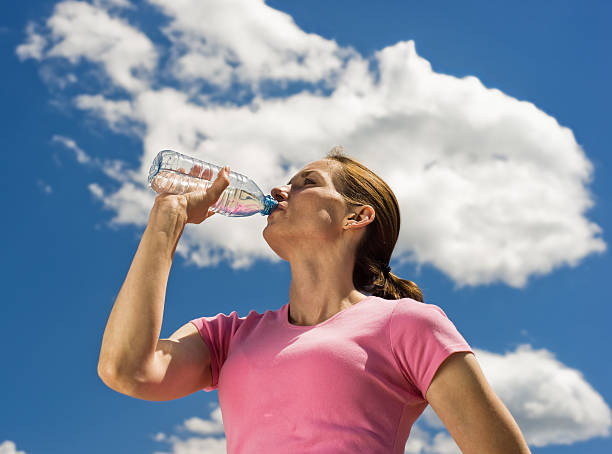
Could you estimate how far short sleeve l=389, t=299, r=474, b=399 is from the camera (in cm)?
256

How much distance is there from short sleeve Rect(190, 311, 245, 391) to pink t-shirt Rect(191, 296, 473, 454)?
0.31m

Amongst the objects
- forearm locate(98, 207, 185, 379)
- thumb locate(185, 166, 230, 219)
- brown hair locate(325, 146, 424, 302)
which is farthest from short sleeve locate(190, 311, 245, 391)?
brown hair locate(325, 146, 424, 302)

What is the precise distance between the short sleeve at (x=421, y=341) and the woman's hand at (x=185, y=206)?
1099 mm

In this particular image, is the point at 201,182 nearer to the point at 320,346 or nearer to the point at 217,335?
the point at 217,335

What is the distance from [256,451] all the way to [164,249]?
98cm

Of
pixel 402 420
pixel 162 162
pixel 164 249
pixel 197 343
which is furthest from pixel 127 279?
pixel 402 420

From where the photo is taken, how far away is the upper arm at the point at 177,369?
2.92m

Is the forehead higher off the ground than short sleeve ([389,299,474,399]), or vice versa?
the forehead

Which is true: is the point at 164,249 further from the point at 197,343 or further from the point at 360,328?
the point at 360,328

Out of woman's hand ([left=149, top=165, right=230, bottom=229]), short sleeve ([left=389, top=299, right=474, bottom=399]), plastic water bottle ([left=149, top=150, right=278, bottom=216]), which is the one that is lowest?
short sleeve ([left=389, top=299, right=474, bottom=399])

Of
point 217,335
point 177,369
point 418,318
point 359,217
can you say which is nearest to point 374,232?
point 359,217

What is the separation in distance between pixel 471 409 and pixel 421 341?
0.33m

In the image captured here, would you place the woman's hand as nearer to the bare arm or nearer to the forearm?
the bare arm

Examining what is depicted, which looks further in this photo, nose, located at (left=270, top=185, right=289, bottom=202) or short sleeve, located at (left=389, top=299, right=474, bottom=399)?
nose, located at (left=270, top=185, right=289, bottom=202)
